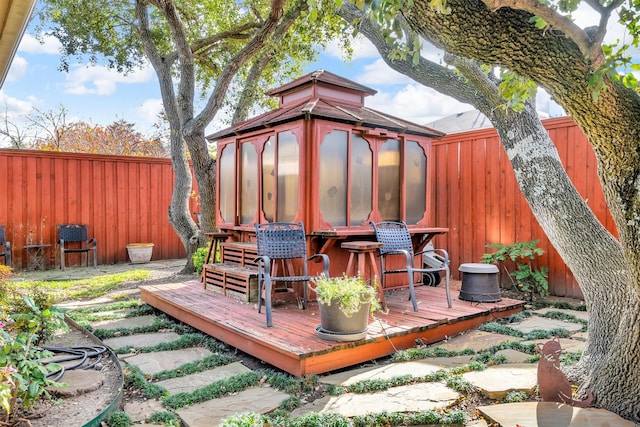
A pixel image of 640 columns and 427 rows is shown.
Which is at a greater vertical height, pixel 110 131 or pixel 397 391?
pixel 110 131

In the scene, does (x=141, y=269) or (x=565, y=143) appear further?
(x=141, y=269)

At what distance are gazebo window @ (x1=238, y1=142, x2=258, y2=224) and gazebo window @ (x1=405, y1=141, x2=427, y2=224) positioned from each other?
1.80 meters

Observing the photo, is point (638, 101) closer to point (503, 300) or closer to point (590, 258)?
point (590, 258)

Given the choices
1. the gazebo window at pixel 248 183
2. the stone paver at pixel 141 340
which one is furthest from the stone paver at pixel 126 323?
the gazebo window at pixel 248 183

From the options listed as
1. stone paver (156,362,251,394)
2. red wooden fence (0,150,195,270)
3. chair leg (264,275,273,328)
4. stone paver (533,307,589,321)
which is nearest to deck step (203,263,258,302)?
chair leg (264,275,273,328)

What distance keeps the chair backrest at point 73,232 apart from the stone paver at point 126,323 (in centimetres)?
439

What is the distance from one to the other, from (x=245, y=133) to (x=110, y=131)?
13.0m

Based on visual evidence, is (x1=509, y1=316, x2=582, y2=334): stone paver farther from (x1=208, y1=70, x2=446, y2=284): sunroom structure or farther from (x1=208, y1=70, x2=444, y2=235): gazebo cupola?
(x1=208, y1=70, x2=444, y2=235): gazebo cupola

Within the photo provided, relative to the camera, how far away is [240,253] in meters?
4.74

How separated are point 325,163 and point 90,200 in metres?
6.31

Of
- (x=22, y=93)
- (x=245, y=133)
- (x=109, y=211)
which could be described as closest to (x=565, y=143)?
(x=245, y=133)

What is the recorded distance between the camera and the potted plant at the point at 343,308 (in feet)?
9.53

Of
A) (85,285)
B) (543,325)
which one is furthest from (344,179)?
(85,285)

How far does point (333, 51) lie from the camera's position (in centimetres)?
830
